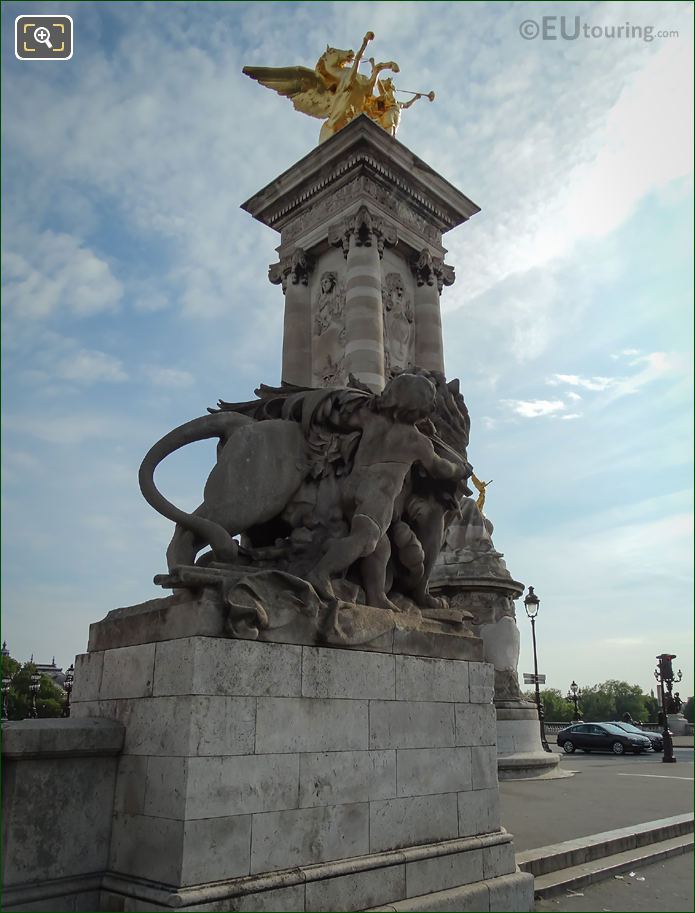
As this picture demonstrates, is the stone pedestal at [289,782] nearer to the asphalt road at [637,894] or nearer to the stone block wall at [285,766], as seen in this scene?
the stone block wall at [285,766]

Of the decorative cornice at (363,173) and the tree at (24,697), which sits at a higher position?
the decorative cornice at (363,173)

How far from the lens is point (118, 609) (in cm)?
552

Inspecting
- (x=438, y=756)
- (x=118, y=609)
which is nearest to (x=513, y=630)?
(x=438, y=756)

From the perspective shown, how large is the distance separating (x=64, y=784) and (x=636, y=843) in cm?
602

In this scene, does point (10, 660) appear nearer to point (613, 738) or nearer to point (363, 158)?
point (613, 738)

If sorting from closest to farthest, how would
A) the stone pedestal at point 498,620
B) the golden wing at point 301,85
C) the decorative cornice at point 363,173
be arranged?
the stone pedestal at point 498,620, the decorative cornice at point 363,173, the golden wing at point 301,85

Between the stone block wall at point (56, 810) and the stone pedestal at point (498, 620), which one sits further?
the stone pedestal at point (498, 620)

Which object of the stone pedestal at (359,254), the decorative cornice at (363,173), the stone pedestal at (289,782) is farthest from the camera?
the decorative cornice at (363,173)

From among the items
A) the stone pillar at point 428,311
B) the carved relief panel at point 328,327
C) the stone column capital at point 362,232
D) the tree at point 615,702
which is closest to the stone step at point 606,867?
the carved relief panel at point 328,327

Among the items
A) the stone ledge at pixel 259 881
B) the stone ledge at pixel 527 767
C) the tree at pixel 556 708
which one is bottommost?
the tree at pixel 556 708

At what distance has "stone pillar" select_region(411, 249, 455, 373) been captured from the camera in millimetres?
18266

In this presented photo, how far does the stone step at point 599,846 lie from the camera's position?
6492mm

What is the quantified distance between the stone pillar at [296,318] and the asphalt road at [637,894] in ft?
41.6

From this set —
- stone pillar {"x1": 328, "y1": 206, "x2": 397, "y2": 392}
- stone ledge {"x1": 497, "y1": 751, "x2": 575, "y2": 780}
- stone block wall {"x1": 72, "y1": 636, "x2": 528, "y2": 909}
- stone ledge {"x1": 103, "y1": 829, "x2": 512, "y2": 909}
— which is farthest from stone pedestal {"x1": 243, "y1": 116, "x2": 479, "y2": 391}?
stone ledge {"x1": 103, "y1": 829, "x2": 512, "y2": 909}
